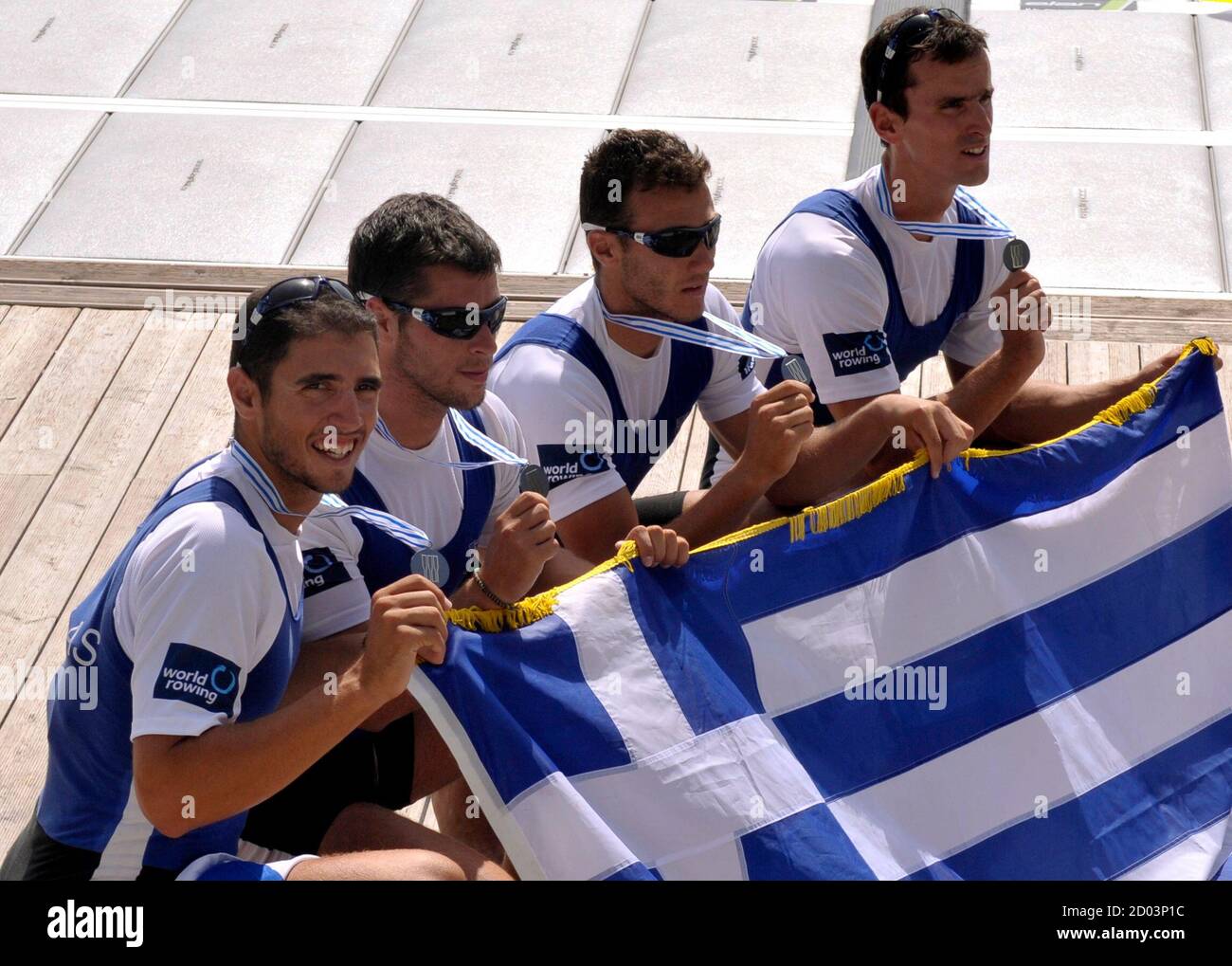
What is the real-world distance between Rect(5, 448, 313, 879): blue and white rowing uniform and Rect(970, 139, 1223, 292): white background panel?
4.16m

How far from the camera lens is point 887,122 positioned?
13.2ft

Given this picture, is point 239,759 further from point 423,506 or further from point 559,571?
point 559,571

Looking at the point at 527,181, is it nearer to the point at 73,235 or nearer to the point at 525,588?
the point at 73,235

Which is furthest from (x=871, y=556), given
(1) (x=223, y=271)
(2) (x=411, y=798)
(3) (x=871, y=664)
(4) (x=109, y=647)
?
(1) (x=223, y=271)

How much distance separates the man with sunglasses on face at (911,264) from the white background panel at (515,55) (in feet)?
11.7

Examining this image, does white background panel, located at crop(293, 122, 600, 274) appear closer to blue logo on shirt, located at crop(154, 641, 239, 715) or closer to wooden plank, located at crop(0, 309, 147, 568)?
wooden plank, located at crop(0, 309, 147, 568)

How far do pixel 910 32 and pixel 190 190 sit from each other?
3.78 meters

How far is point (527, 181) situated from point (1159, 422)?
12.1ft

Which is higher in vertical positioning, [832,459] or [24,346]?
[24,346]

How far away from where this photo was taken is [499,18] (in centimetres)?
827

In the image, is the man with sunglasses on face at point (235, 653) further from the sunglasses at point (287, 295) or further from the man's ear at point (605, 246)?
the man's ear at point (605, 246)

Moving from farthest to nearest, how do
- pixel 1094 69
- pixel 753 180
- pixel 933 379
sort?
1. pixel 1094 69
2. pixel 753 180
3. pixel 933 379

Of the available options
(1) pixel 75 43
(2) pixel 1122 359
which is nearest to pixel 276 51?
(1) pixel 75 43

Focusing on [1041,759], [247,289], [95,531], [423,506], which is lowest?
[1041,759]
